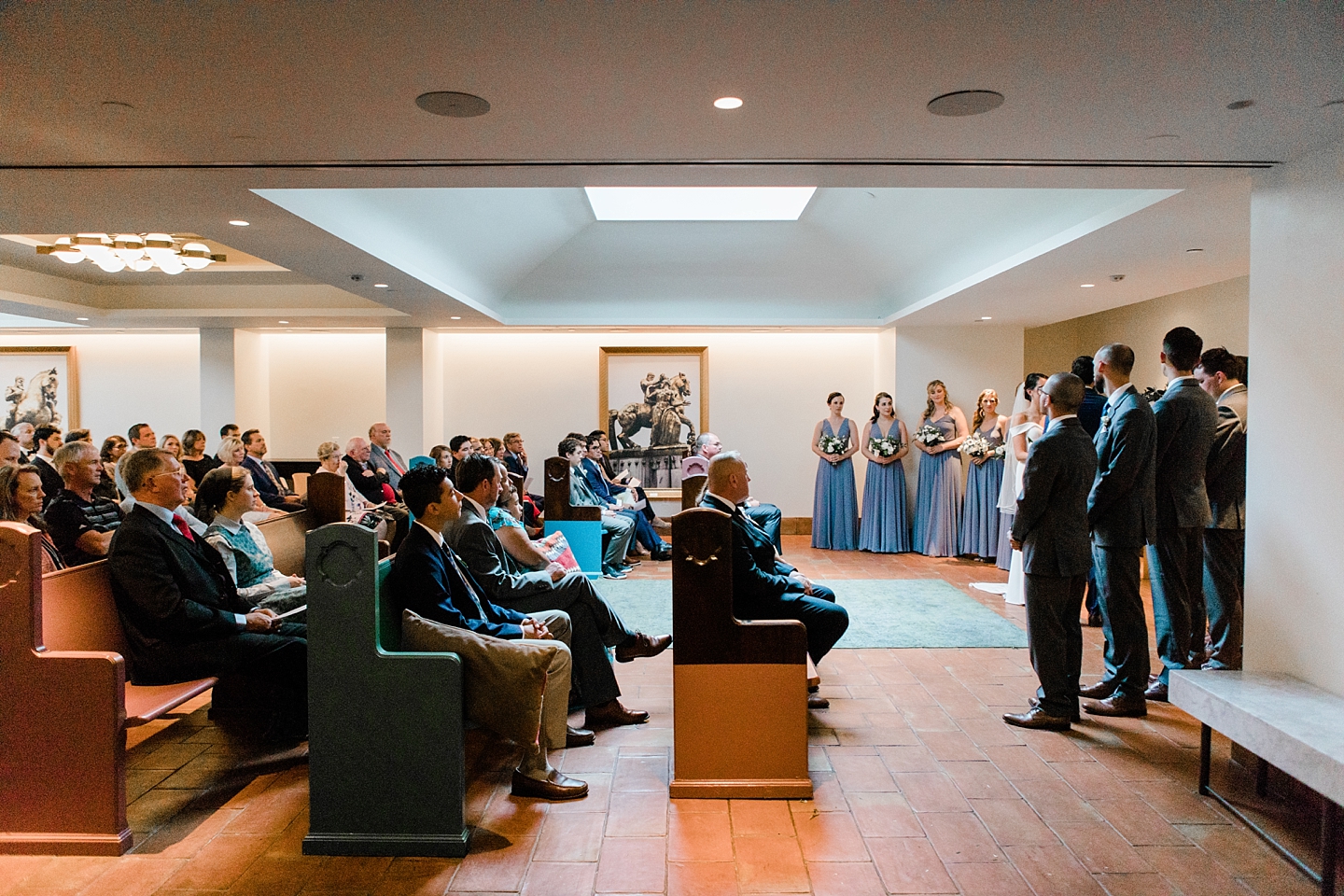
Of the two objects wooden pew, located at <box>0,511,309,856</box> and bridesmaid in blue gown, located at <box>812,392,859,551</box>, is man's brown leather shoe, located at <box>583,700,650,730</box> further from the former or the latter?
bridesmaid in blue gown, located at <box>812,392,859,551</box>

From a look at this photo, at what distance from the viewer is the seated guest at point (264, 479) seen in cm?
826

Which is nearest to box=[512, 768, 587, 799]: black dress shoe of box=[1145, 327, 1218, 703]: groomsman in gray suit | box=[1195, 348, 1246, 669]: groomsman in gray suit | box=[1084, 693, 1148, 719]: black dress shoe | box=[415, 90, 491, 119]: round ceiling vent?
box=[415, 90, 491, 119]: round ceiling vent

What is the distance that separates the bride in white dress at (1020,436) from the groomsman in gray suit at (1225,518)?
1.66 meters

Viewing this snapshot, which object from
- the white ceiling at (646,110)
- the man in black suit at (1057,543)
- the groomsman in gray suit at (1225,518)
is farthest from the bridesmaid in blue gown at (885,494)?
the man in black suit at (1057,543)

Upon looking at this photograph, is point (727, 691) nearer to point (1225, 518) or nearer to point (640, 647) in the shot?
point (640, 647)

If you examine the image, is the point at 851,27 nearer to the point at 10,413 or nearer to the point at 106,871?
the point at 106,871

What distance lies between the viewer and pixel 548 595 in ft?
14.3

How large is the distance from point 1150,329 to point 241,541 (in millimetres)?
9839

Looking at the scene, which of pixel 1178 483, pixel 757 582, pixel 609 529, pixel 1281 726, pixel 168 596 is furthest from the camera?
pixel 609 529

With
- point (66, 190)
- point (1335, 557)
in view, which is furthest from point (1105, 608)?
point (66, 190)

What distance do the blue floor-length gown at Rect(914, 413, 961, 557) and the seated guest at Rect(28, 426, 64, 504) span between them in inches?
329

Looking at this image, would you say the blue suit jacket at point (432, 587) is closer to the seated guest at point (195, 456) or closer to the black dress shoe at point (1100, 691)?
the black dress shoe at point (1100, 691)

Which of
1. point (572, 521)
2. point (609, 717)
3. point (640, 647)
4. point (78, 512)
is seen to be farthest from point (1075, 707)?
point (78, 512)

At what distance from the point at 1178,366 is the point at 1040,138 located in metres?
1.84
